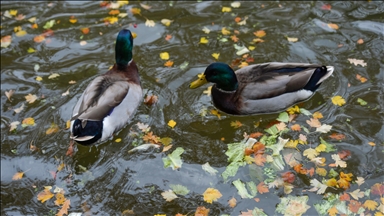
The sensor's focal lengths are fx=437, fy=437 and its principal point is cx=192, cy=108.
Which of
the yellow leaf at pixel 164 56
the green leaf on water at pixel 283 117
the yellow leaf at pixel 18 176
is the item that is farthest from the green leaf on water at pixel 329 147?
the yellow leaf at pixel 18 176

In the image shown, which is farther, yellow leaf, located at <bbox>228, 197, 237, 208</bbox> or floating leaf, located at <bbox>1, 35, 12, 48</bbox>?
floating leaf, located at <bbox>1, 35, 12, 48</bbox>

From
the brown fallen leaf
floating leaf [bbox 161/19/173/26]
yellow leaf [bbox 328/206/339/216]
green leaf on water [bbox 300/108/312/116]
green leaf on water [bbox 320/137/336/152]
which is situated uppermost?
floating leaf [bbox 161/19/173/26]

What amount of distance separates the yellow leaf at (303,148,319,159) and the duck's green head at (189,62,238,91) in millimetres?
1223

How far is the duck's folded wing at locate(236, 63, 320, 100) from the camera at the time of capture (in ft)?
18.1

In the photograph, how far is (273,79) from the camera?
18.2ft

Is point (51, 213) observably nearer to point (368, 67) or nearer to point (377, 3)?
point (368, 67)

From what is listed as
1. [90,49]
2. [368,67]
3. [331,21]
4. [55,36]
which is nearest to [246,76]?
[368,67]

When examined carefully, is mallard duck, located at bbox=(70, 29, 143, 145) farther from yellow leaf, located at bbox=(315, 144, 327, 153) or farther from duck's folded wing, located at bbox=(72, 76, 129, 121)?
yellow leaf, located at bbox=(315, 144, 327, 153)

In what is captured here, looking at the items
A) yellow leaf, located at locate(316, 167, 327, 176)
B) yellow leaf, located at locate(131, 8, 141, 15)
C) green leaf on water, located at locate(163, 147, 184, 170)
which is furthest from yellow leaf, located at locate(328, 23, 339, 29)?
green leaf on water, located at locate(163, 147, 184, 170)

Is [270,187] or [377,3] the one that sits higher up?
[377,3]

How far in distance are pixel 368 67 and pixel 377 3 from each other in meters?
1.78

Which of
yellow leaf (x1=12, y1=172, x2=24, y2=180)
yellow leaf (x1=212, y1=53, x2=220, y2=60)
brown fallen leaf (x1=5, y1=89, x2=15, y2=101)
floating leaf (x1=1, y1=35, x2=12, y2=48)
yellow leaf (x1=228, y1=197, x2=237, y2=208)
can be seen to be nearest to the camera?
yellow leaf (x1=228, y1=197, x2=237, y2=208)

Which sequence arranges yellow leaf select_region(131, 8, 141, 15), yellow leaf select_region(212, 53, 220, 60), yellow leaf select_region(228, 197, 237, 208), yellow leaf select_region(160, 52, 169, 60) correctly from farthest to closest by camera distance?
yellow leaf select_region(131, 8, 141, 15) < yellow leaf select_region(160, 52, 169, 60) < yellow leaf select_region(212, 53, 220, 60) < yellow leaf select_region(228, 197, 237, 208)

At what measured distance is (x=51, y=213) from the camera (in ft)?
16.1
